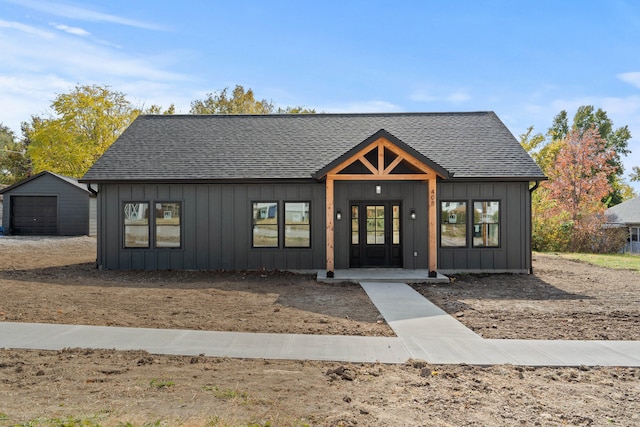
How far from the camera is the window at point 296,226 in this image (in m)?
13.9

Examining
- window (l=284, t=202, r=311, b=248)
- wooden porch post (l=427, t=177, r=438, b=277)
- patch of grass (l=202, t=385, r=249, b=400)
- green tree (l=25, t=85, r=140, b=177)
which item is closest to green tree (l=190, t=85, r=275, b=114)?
green tree (l=25, t=85, r=140, b=177)

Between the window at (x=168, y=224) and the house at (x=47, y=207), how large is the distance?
610 inches

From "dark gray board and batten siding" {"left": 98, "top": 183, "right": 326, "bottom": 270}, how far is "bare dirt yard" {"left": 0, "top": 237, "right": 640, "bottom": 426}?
153 inches

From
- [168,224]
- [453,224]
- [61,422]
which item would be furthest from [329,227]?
[61,422]

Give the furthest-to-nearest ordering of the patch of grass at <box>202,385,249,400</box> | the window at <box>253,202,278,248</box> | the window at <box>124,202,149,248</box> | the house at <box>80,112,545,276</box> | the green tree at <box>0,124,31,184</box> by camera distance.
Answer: the green tree at <box>0,124,31,184</box> → the window at <box>124,202,149,248</box> → the window at <box>253,202,278,248</box> → the house at <box>80,112,545,276</box> → the patch of grass at <box>202,385,249,400</box>

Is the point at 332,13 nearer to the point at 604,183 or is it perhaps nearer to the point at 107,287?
the point at 107,287

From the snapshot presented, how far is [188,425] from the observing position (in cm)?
348

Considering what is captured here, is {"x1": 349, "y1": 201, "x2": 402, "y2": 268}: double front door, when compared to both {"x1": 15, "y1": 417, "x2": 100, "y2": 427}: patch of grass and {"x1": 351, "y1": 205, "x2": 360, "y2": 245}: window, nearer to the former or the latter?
{"x1": 351, "y1": 205, "x2": 360, "y2": 245}: window

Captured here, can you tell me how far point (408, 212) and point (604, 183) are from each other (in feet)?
84.2

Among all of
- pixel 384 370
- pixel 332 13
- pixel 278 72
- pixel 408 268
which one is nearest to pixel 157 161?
pixel 332 13

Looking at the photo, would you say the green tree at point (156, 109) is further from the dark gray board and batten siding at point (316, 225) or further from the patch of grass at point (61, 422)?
the patch of grass at point (61, 422)

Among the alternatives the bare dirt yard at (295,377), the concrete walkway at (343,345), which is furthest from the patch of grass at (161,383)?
the concrete walkway at (343,345)

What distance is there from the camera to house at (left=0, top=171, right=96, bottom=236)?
27.1 meters

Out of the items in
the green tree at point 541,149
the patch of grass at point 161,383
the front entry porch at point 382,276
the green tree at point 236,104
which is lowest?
the patch of grass at point 161,383
